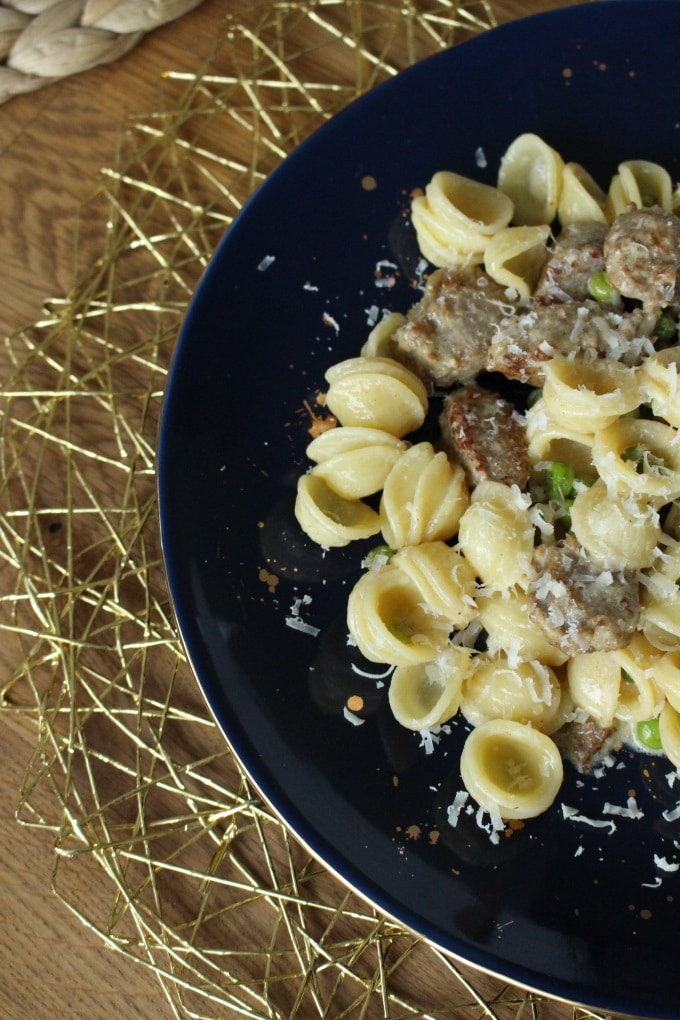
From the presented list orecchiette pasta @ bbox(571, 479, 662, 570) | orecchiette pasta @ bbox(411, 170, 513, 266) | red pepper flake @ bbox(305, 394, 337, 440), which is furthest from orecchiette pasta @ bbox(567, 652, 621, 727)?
orecchiette pasta @ bbox(411, 170, 513, 266)

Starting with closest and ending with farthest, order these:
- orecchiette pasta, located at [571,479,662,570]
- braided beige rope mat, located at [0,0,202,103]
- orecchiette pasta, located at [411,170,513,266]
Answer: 1. orecchiette pasta, located at [571,479,662,570]
2. orecchiette pasta, located at [411,170,513,266]
3. braided beige rope mat, located at [0,0,202,103]

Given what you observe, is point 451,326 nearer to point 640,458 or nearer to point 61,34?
point 640,458

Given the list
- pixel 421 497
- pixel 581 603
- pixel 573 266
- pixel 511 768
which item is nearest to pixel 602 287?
pixel 573 266

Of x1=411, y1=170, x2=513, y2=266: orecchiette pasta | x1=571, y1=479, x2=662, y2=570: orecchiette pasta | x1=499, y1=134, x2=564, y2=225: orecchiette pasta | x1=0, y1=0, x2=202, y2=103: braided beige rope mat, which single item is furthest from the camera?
x1=0, y1=0, x2=202, y2=103: braided beige rope mat

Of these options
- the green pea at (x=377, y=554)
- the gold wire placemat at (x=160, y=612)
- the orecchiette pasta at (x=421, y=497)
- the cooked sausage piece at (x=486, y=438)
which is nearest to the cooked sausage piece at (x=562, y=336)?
the cooked sausage piece at (x=486, y=438)

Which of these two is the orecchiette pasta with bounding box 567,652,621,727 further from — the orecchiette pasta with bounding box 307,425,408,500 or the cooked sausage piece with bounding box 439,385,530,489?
the orecchiette pasta with bounding box 307,425,408,500

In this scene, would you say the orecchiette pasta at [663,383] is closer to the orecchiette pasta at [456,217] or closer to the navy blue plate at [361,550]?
the orecchiette pasta at [456,217]

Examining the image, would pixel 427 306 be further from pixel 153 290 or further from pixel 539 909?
pixel 539 909
